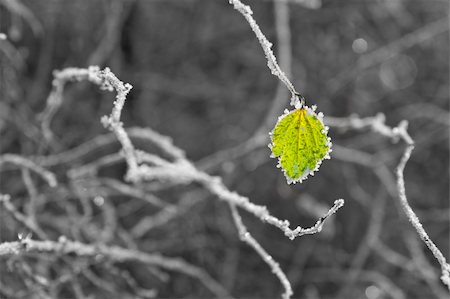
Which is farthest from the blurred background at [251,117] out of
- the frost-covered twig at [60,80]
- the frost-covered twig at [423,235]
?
the frost-covered twig at [423,235]

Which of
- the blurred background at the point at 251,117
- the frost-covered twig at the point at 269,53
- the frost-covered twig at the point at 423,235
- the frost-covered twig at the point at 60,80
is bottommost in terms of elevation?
the frost-covered twig at the point at 423,235

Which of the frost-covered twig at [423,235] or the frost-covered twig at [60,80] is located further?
the frost-covered twig at [60,80]

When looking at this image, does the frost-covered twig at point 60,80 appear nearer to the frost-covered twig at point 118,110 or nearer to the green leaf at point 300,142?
the frost-covered twig at point 118,110

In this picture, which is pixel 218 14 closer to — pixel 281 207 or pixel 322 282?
pixel 281 207

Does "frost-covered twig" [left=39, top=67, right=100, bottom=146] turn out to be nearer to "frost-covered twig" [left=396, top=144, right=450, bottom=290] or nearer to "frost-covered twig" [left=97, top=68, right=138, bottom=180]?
"frost-covered twig" [left=97, top=68, right=138, bottom=180]

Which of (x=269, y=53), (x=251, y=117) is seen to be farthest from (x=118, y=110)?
(x=251, y=117)

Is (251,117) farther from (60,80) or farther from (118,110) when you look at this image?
(118,110)

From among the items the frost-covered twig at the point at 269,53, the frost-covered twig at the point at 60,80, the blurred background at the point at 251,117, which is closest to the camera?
the frost-covered twig at the point at 269,53
